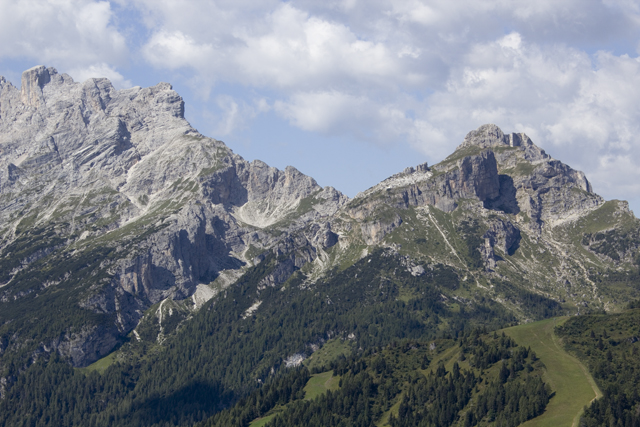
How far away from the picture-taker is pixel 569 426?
199 meters

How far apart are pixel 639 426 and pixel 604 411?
401 inches

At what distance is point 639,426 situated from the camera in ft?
627

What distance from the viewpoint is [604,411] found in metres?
199

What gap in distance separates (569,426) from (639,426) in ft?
58.1

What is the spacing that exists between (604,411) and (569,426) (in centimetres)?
1036
